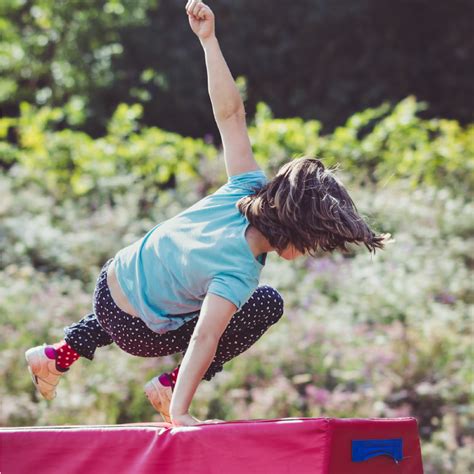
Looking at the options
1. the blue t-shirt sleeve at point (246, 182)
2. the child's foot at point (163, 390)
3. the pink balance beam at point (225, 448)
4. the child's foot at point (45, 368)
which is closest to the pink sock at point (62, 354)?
the child's foot at point (45, 368)

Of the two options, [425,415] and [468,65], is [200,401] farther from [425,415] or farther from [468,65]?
[468,65]

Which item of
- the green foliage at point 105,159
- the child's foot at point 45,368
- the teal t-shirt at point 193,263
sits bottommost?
the child's foot at point 45,368

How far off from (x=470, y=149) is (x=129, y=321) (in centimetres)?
608

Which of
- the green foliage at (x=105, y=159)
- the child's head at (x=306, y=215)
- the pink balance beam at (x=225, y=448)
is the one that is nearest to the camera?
the pink balance beam at (x=225, y=448)

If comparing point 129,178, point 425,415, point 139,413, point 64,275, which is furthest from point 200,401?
point 129,178

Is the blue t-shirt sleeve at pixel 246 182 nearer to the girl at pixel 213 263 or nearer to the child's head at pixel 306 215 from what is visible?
the girl at pixel 213 263

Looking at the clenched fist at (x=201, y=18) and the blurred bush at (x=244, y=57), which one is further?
the blurred bush at (x=244, y=57)

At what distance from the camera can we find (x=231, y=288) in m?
2.47

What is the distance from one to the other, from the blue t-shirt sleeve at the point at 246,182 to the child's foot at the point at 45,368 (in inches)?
30.6

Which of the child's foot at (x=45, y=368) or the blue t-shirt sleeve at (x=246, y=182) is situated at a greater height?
the blue t-shirt sleeve at (x=246, y=182)

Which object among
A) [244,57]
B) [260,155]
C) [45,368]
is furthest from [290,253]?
[244,57]

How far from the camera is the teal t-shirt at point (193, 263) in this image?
252 centimetres

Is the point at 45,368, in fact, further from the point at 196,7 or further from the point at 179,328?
the point at 196,7

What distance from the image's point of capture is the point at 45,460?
2426 millimetres
